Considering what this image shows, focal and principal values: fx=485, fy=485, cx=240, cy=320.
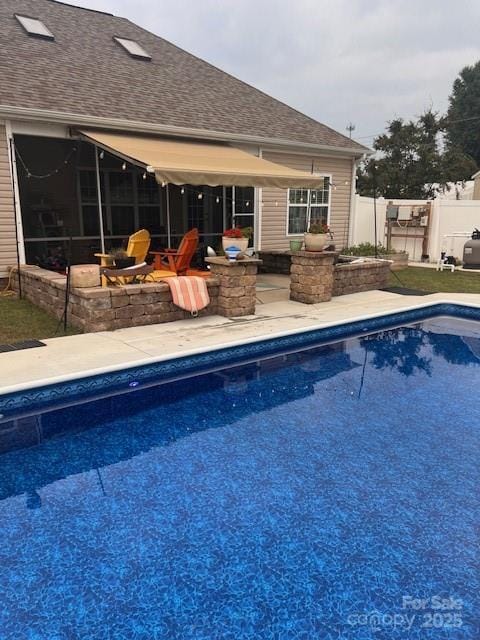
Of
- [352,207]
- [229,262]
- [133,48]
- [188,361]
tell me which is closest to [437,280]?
[352,207]

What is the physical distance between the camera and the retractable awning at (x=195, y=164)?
9.29 meters

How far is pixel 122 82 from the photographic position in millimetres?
14469

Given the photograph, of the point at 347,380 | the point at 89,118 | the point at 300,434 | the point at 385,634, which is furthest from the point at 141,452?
the point at 89,118

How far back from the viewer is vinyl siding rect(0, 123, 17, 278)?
11.2 metres

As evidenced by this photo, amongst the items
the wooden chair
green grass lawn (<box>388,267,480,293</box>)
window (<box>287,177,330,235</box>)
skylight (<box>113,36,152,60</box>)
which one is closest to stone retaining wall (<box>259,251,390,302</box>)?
green grass lawn (<box>388,267,480,293</box>)

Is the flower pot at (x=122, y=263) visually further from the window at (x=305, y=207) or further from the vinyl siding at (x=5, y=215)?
the window at (x=305, y=207)

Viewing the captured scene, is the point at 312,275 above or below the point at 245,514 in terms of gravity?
above

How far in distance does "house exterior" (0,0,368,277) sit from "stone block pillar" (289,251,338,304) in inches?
64.3

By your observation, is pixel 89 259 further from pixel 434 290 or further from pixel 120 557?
pixel 120 557

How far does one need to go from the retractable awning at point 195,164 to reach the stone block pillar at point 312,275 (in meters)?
1.63

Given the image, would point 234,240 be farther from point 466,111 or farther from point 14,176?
point 466,111

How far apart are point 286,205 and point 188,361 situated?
1026 cm

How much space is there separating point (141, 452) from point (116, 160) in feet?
42.1

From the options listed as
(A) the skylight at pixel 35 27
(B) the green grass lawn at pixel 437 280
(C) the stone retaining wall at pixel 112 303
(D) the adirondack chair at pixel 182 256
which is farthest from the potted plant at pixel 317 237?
(A) the skylight at pixel 35 27
